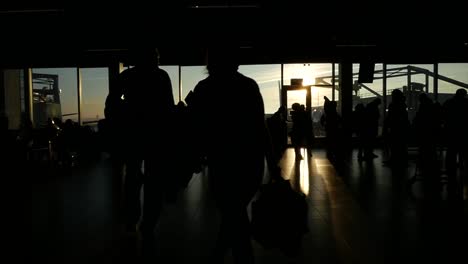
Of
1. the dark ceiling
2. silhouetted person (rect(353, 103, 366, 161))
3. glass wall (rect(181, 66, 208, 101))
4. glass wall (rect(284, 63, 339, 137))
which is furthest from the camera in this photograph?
glass wall (rect(181, 66, 208, 101))

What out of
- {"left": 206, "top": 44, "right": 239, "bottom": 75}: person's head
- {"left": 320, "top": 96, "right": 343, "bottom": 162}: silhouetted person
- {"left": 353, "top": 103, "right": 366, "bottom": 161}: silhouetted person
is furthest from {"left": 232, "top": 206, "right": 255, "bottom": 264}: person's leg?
{"left": 353, "top": 103, "right": 366, "bottom": 161}: silhouetted person

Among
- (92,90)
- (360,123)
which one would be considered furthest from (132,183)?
(92,90)

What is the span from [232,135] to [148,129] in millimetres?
1366

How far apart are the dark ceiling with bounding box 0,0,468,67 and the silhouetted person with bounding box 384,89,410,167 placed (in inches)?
95.3

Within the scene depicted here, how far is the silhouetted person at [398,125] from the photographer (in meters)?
8.67

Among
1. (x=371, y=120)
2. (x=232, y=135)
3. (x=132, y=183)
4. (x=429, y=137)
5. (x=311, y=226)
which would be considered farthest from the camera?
(x=371, y=120)

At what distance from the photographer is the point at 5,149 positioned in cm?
594

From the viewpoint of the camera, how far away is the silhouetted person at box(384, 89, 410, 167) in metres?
8.67

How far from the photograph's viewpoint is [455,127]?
650 centimetres

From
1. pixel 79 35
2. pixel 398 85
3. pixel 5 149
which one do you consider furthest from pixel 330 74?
pixel 5 149

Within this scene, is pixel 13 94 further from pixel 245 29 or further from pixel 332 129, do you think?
pixel 332 129

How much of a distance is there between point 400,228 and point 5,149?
5255 mm

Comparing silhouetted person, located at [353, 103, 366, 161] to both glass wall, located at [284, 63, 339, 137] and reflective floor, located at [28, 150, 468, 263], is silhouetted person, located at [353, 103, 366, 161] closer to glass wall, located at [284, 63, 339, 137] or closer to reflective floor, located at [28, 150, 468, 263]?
Result: reflective floor, located at [28, 150, 468, 263]

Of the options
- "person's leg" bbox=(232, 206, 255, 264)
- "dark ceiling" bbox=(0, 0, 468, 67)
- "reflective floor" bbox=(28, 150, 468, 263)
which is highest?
"dark ceiling" bbox=(0, 0, 468, 67)
